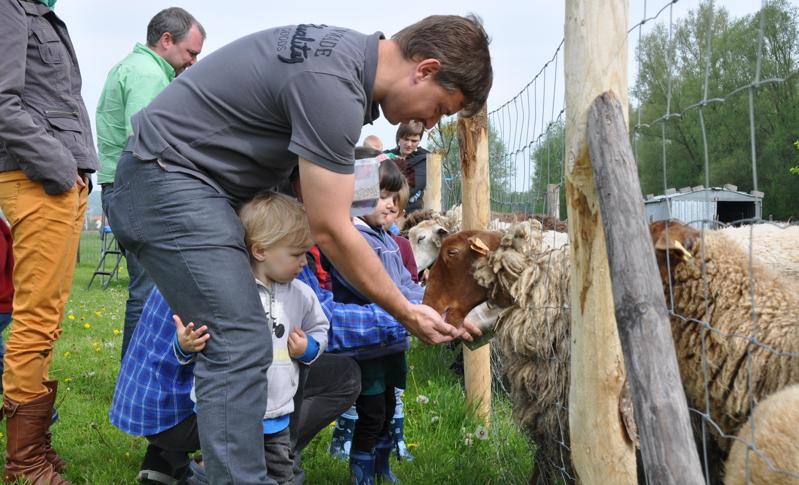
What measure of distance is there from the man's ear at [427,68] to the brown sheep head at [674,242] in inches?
43.9

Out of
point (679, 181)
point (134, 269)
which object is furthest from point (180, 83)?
point (134, 269)

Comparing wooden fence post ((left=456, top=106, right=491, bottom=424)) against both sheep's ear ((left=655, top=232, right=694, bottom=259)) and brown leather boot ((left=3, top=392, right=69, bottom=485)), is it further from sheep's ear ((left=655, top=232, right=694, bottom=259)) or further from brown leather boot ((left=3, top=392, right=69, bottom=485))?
brown leather boot ((left=3, top=392, right=69, bottom=485))

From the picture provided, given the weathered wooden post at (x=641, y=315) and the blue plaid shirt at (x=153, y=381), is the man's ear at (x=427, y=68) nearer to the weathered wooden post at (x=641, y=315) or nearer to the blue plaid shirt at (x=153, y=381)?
the weathered wooden post at (x=641, y=315)

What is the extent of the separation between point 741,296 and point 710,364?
30cm

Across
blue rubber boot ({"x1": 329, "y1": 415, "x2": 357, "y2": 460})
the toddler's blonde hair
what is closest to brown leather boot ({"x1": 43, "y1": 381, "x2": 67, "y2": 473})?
blue rubber boot ({"x1": 329, "y1": 415, "x2": 357, "y2": 460})

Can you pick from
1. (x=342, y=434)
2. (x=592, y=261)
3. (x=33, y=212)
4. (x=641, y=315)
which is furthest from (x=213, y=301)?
(x=342, y=434)

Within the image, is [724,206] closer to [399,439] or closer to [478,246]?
[478,246]

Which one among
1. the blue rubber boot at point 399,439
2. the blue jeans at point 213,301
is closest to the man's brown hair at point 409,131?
the blue rubber boot at point 399,439

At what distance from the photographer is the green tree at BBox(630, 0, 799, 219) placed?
1.97m

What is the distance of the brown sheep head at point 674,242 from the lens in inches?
110

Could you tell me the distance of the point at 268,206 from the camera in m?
2.49

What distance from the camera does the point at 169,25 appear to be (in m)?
4.70

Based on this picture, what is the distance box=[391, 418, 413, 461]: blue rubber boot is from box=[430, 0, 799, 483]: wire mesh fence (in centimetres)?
73

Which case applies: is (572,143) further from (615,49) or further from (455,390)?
(455,390)
